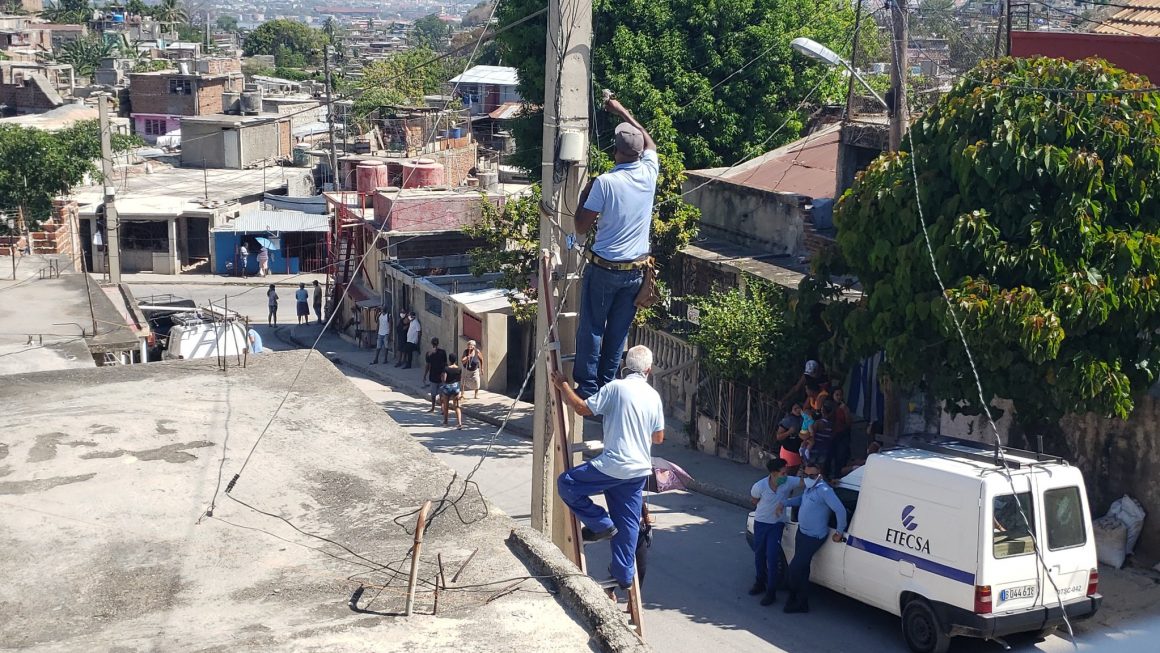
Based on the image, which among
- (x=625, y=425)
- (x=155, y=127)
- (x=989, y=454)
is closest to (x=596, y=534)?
(x=625, y=425)

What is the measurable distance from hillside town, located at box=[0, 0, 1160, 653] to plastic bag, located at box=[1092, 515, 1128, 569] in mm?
78

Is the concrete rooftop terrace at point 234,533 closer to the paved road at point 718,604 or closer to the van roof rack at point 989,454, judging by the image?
the paved road at point 718,604

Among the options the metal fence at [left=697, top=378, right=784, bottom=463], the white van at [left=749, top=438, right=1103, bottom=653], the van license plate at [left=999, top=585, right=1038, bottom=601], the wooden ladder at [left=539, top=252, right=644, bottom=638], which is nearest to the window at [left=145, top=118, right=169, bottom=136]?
the metal fence at [left=697, top=378, right=784, bottom=463]

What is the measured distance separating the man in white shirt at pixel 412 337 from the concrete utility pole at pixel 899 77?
15117mm

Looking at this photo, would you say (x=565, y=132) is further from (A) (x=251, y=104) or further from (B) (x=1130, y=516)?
(A) (x=251, y=104)

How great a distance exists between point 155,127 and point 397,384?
50.9 meters

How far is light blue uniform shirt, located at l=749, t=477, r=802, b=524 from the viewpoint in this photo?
12172 mm

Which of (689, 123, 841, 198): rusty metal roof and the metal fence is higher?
(689, 123, 841, 198): rusty metal roof

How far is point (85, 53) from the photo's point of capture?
102 meters

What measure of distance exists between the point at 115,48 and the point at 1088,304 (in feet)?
366

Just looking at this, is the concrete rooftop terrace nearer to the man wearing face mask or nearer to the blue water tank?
the man wearing face mask

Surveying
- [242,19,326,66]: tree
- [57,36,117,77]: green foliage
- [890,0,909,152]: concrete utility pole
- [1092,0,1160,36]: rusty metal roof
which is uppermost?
[242,19,326,66]: tree

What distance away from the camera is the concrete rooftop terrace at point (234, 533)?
18.4 feet

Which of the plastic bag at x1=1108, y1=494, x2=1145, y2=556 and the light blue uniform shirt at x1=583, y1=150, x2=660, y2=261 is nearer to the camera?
the light blue uniform shirt at x1=583, y1=150, x2=660, y2=261
